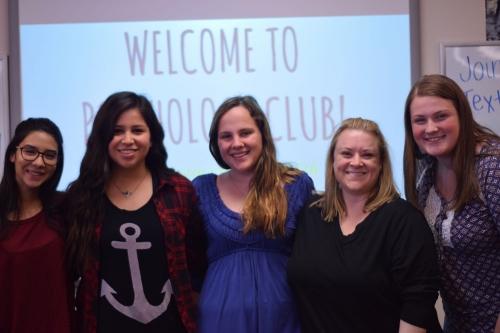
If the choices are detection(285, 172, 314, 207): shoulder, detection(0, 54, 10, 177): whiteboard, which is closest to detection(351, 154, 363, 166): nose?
detection(285, 172, 314, 207): shoulder

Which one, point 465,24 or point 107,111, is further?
point 465,24

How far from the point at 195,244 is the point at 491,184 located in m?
0.97

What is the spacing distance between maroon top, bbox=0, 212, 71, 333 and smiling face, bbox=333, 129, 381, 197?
36.7 inches

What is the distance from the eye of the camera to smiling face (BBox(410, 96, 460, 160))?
64.7 inches

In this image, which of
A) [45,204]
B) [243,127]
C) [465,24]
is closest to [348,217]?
[243,127]

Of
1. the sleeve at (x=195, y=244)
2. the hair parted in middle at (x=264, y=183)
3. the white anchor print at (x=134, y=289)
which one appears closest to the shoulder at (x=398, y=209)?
the hair parted in middle at (x=264, y=183)

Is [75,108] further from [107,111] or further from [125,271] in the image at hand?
[125,271]

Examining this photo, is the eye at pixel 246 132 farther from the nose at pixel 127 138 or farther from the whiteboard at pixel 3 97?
the whiteboard at pixel 3 97

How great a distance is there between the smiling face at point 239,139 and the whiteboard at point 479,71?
1354 millimetres

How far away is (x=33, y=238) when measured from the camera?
1.68m

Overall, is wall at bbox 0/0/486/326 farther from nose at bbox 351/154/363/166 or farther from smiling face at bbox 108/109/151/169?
smiling face at bbox 108/109/151/169

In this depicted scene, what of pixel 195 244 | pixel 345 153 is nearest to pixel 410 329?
pixel 345 153

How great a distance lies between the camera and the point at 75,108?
2.69 m

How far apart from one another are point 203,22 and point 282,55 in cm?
43
